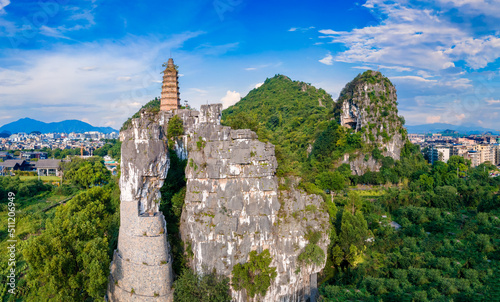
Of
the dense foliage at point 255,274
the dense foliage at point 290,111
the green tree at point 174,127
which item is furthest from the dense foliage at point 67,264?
the dense foliage at point 290,111

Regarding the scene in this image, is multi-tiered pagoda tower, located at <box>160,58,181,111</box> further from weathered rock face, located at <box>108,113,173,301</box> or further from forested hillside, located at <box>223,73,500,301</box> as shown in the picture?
weathered rock face, located at <box>108,113,173,301</box>

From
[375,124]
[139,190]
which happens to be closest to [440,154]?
[375,124]

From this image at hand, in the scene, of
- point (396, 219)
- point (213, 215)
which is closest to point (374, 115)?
point (396, 219)

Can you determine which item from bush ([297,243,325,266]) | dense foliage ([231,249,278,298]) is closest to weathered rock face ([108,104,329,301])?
bush ([297,243,325,266])

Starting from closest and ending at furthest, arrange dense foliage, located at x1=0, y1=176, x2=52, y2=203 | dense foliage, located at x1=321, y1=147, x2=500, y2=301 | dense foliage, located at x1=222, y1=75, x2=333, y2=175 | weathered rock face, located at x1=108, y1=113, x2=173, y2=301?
weathered rock face, located at x1=108, y1=113, x2=173, y2=301 → dense foliage, located at x1=321, y1=147, x2=500, y2=301 → dense foliage, located at x1=0, y1=176, x2=52, y2=203 → dense foliage, located at x1=222, y1=75, x2=333, y2=175

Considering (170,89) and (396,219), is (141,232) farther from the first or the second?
(396,219)

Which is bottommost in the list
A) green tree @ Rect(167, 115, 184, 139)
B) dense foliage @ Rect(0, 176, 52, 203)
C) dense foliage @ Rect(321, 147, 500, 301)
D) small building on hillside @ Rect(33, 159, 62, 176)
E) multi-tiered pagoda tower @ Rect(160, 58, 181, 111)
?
dense foliage @ Rect(321, 147, 500, 301)
